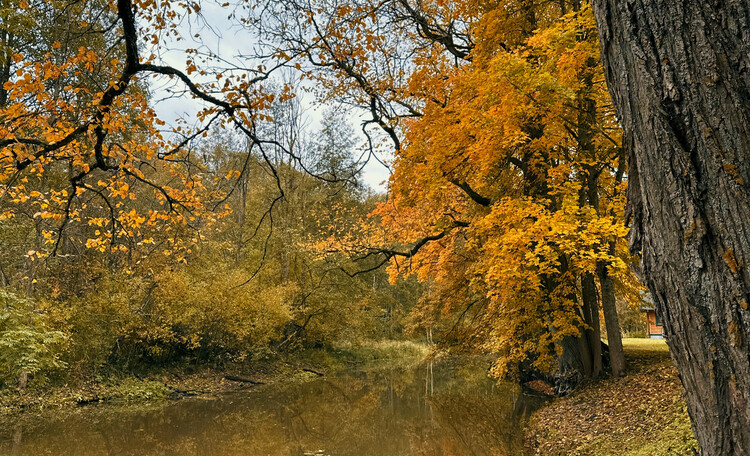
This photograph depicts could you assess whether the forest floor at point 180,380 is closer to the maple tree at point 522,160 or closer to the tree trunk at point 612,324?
the maple tree at point 522,160

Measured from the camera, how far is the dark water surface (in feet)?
29.2

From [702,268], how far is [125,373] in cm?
1563

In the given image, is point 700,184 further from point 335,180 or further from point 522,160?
point 522,160

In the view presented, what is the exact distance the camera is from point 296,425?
36.0 feet

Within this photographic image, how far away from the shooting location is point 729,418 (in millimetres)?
1236

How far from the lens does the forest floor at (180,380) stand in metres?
11.5

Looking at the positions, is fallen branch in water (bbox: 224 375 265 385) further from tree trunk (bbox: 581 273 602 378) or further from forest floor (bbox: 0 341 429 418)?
tree trunk (bbox: 581 273 602 378)

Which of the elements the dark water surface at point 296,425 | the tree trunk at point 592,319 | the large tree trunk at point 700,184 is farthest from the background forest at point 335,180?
the large tree trunk at point 700,184

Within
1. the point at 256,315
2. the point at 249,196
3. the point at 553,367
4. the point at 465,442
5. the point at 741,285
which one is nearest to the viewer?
the point at 741,285

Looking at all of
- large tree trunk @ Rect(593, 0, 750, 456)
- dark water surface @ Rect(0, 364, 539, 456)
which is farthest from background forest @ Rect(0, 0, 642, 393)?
large tree trunk @ Rect(593, 0, 750, 456)

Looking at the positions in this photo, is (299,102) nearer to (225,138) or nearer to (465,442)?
(225,138)

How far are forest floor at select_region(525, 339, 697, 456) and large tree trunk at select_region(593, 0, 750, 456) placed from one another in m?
4.52

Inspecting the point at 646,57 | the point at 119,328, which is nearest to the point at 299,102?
the point at 119,328

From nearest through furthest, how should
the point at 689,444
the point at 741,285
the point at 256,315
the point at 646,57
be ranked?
the point at 741,285, the point at 646,57, the point at 689,444, the point at 256,315
